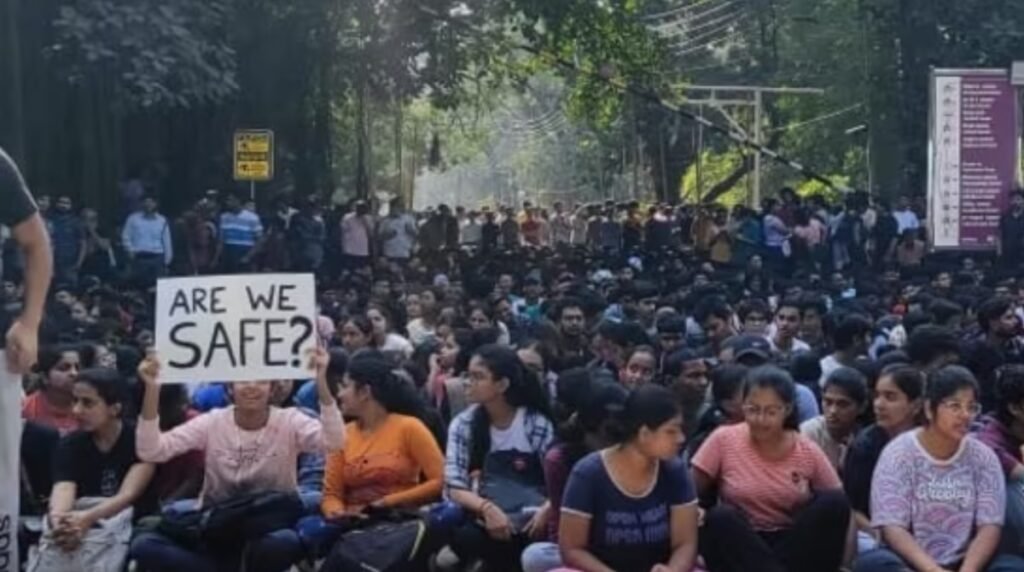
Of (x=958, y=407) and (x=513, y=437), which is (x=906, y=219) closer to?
(x=513, y=437)

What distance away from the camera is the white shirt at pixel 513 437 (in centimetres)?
973

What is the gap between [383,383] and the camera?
948 cm

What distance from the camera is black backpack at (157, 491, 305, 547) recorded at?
9.00 metres

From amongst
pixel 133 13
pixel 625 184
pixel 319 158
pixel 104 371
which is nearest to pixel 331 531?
pixel 104 371

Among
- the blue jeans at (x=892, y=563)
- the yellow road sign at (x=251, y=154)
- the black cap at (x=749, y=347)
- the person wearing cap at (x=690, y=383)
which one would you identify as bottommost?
the blue jeans at (x=892, y=563)

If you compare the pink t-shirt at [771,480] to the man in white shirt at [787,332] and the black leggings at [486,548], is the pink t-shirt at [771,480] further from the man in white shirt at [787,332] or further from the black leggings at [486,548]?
the man in white shirt at [787,332]

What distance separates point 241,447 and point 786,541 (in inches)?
94.7

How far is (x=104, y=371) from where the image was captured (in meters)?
9.29

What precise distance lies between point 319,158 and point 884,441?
76.7 ft

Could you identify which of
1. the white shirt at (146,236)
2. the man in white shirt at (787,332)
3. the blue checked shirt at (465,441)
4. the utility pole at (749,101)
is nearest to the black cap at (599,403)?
the blue checked shirt at (465,441)

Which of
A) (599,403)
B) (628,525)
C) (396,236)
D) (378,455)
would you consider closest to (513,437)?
(378,455)

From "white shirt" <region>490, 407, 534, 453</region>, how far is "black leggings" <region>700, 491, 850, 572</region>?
150cm

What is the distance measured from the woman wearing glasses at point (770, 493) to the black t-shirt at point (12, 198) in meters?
3.09

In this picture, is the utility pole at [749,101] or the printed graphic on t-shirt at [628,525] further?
the utility pole at [749,101]
